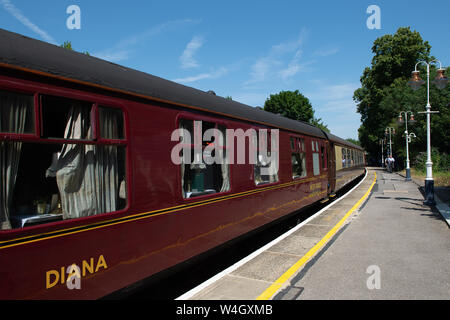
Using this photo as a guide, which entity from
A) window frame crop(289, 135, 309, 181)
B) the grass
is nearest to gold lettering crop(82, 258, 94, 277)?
window frame crop(289, 135, 309, 181)

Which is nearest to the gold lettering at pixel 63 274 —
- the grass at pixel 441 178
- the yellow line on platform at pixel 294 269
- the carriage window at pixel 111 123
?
the carriage window at pixel 111 123

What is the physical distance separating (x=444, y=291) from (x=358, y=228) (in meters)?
3.66

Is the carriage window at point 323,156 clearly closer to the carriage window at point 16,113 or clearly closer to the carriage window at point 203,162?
the carriage window at point 203,162

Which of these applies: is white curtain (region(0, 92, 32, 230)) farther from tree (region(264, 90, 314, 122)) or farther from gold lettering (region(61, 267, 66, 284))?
tree (region(264, 90, 314, 122))

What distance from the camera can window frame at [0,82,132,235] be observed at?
2510mm

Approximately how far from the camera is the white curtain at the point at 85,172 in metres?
2.91

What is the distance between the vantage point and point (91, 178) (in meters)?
3.12

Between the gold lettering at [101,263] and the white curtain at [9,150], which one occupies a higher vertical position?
the white curtain at [9,150]

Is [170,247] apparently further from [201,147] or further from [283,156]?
[283,156]

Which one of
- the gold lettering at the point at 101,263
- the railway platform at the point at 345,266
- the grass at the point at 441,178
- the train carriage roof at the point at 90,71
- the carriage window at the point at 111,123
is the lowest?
the railway platform at the point at 345,266

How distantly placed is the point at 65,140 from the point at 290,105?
170 feet

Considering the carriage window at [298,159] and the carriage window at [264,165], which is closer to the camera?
the carriage window at [264,165]

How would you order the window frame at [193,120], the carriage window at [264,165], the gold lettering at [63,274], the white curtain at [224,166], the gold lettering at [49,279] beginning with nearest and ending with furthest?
the gold lettering at [49,279] < the gold lettering at [63,274] < the window frame at [193,120] < the white curtain at [224,166] < the carriage window at [264,165]
